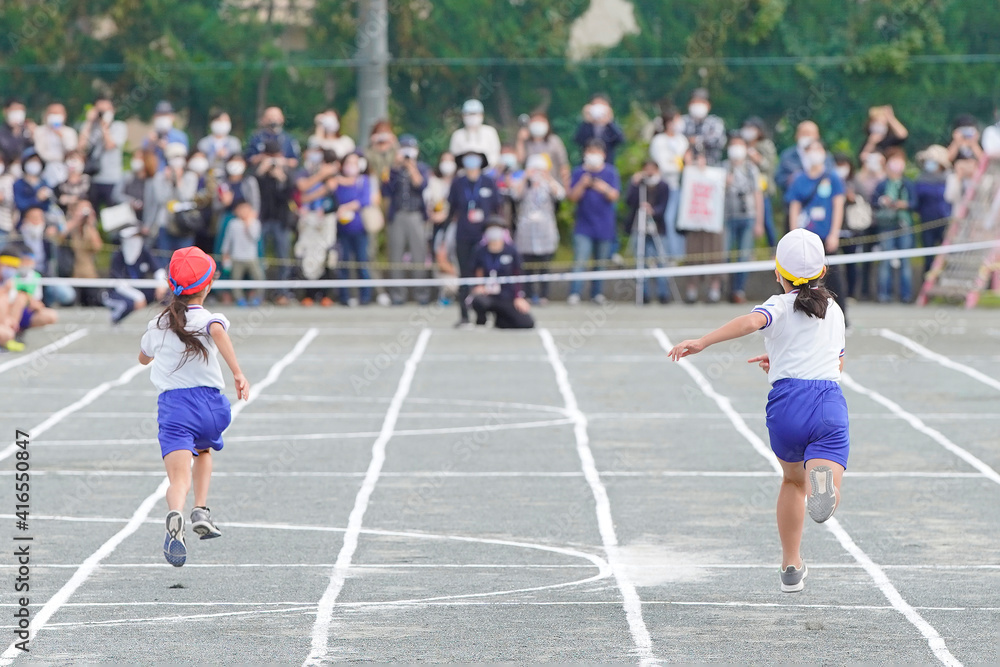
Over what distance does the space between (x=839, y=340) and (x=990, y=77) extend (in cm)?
1671

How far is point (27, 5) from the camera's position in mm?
24156

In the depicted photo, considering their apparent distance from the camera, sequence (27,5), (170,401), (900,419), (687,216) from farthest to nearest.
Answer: (27,5) < (687,216) < (900,419) < (170,401)

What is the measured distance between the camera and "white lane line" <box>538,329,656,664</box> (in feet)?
22.0

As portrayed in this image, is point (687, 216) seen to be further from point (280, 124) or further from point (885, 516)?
point (885, 516)

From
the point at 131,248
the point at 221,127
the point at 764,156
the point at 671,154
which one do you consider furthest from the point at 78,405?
the point at 764,156

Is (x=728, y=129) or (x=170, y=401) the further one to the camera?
(x=728, y=129)

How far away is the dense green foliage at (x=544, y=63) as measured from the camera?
→ 23.3 m

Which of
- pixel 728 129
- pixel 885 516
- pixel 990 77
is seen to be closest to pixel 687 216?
pixel 728 129

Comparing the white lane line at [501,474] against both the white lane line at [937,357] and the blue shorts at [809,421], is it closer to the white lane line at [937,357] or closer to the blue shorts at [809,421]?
the blue shorts at [809,421]

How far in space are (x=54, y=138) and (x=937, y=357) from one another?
11084 mm

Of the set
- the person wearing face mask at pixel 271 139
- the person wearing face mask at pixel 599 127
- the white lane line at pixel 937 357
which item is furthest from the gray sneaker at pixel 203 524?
the person wearing face mask at pixel 599 127

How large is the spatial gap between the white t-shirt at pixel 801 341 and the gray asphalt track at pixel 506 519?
925 millimetres

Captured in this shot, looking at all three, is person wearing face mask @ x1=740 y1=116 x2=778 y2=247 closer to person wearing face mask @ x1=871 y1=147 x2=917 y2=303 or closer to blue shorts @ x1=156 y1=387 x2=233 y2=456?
person wearing face mask @ x1=871 y1=147 x2=917 y2=303

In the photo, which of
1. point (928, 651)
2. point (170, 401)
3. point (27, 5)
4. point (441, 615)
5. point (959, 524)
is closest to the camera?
point (928, 651)
